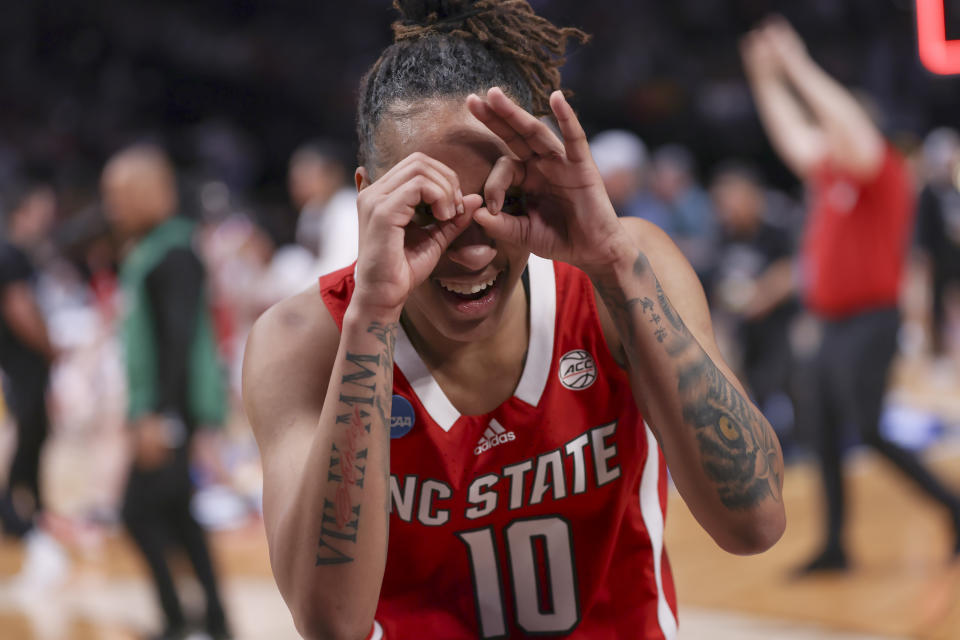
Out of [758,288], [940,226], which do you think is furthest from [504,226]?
[940,226]

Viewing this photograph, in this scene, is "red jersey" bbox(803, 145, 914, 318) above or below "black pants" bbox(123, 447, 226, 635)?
above

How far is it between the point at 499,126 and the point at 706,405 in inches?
21.1

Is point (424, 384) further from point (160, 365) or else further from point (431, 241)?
point (160, 365)

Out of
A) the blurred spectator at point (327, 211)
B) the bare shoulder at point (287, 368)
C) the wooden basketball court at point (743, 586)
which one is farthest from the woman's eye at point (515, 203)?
the wooden basketball court at point (743, 586)

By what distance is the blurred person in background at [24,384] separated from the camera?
5.75 metres

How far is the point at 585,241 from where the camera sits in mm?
1436

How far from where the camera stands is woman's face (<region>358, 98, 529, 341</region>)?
1.41 metres

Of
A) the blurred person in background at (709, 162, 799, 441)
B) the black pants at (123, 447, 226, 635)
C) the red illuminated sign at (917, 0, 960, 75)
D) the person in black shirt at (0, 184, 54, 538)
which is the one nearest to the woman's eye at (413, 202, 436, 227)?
the red illuminated sign at (917, 0, 960, 75)

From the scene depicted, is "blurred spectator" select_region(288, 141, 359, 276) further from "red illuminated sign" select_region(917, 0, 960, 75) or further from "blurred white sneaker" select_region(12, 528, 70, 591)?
"red illuminated sign" select_region(917, 0, 960, 75)

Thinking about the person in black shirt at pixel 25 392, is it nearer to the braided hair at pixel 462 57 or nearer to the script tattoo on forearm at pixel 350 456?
the braided hair at pixel 462 57

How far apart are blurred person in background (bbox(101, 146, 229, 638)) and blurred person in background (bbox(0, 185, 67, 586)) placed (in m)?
1.83

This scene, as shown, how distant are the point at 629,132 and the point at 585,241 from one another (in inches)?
586

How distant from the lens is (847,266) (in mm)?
4484

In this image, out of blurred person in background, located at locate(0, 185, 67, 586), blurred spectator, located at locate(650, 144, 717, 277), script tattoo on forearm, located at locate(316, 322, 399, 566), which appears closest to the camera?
script tattoo on forearm, located at locate(316, 322, 399, 566)
